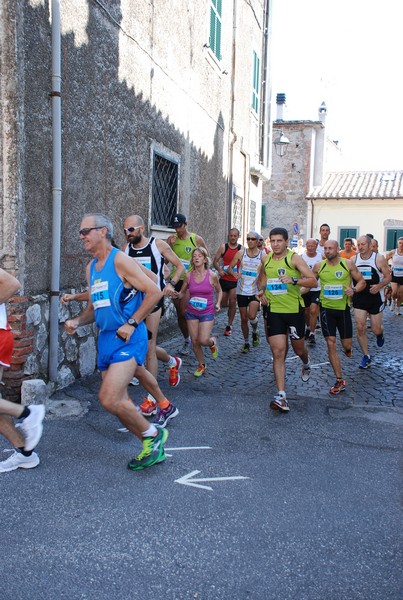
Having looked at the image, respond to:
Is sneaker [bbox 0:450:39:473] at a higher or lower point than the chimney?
lower

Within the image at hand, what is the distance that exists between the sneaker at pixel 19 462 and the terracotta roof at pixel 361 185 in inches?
1330

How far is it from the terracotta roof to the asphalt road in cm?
3180

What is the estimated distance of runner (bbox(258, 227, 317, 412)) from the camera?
6152 millimetres

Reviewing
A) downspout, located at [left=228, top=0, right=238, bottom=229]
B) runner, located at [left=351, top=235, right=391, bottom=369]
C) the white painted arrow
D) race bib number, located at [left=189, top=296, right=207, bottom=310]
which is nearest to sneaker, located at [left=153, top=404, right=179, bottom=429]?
the white painted arrow

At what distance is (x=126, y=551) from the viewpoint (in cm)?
328

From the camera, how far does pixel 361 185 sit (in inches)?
1490

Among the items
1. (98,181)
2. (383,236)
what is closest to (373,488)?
(98,181)

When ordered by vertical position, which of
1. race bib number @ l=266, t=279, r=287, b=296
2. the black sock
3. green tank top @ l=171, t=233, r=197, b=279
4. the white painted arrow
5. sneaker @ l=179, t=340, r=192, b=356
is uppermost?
green tank top @ l=171, t=233, r=197, b=279

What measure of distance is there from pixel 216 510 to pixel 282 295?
9.56 feet

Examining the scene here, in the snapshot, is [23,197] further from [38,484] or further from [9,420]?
[38,484]

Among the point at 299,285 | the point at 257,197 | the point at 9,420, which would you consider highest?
the point at 257,197

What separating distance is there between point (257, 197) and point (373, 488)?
1499 cm

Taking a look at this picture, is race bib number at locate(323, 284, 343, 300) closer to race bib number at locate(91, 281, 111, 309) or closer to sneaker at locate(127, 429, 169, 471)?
sneaker at locate(127, 429, 169, 471)

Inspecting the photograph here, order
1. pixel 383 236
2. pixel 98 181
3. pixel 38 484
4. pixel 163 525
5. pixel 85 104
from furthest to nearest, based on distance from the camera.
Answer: pixel 383 236, pixel 98 181, pixel 85 104, pixel 38 484, pixel 163 525
